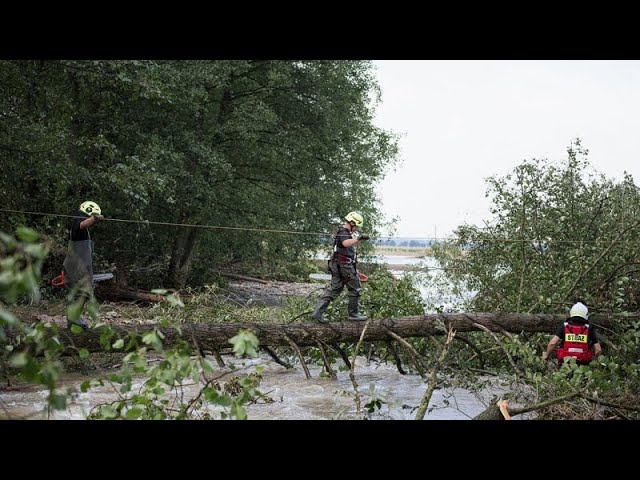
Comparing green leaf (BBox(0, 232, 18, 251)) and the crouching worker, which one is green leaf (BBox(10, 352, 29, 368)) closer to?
green leaf (BBox(0, 232, 18, 251))

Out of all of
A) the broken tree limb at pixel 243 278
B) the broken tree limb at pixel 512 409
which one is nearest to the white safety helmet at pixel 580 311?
the broken tree limb at pixel 512 409

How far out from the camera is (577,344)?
8070 mm

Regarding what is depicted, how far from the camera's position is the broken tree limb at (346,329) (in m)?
8.48

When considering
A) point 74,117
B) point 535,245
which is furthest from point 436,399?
point 74,117

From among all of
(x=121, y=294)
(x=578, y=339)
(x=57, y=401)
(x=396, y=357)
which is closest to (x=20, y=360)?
(x=57, y=401)

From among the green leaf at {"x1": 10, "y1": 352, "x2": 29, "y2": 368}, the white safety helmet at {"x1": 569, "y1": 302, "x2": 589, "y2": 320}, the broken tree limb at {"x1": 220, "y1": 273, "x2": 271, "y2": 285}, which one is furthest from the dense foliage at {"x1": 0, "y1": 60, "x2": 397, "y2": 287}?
the green leaf at {"x1": 10, "y1": 352, "x2": 29, "y2": 368}

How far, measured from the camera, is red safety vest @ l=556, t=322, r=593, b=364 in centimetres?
803

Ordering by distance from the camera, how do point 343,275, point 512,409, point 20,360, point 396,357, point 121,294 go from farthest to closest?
point 121,294 < point 396,357 < point 343,275 < point 512,409 < point 20,360

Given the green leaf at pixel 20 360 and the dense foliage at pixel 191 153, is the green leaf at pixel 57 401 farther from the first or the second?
the dense foliage at pixel 191 153

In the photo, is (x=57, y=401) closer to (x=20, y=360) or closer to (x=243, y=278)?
(x=20, y=360)

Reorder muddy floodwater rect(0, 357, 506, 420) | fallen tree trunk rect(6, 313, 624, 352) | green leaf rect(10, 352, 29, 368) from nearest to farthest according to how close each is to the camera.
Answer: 1. green leaf rect(10, 352, 29, 368)
2. muddy floodwater rect(0, 357, 506, 420)
3. fallen tree trunk rect(6, 313, 624, 352)

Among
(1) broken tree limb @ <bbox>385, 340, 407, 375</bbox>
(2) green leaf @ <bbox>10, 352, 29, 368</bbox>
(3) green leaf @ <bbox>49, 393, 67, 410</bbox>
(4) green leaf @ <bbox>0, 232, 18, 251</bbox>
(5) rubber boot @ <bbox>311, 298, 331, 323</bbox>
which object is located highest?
(4) green leaf @ <bbox>0, 232, 18, 251</bbox>
